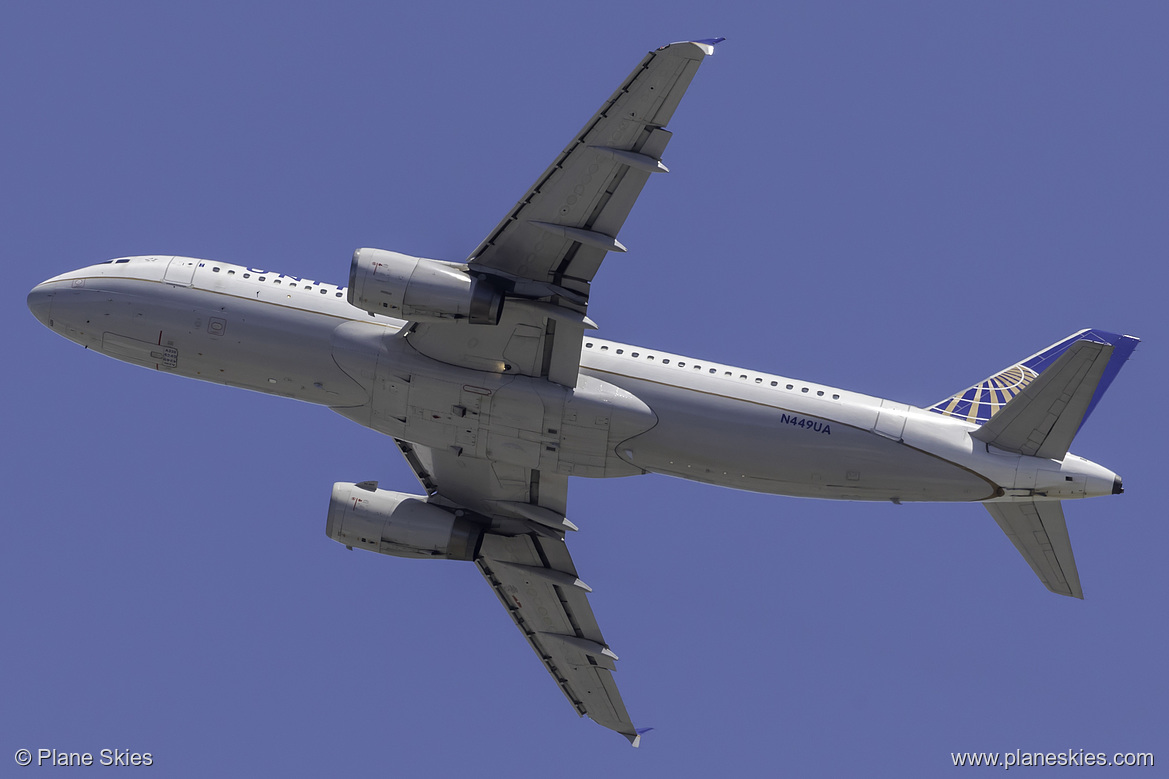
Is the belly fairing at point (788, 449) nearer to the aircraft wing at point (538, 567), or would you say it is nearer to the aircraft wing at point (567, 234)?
the aircraft wing at point (567, 234)

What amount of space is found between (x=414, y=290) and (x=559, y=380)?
508 centimetres

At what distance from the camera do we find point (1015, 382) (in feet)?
143

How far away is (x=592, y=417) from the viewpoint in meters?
40.7

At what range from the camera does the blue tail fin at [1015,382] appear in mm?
41125

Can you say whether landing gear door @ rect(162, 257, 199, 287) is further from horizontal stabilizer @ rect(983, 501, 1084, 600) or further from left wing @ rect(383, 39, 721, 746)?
horizontal stabilizer @ rect(983, 501, 1084, 600)

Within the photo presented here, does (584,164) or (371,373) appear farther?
(371,373)

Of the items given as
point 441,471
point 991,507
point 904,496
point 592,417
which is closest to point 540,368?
point 592,417

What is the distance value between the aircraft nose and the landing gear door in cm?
390

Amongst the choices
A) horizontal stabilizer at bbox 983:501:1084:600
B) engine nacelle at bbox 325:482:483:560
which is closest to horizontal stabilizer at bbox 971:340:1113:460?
horizontal stabilizer at bbox 983:501:1084:600

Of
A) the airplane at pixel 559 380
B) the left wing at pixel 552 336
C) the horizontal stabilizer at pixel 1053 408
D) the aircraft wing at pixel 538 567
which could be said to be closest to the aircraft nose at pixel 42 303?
the airplane at pixel 559 380

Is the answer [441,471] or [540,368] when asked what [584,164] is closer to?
[540,368]

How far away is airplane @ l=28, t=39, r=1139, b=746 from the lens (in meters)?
39.1

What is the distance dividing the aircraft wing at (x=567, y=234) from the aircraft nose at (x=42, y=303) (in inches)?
457

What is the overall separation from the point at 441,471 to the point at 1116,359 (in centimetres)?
2138
